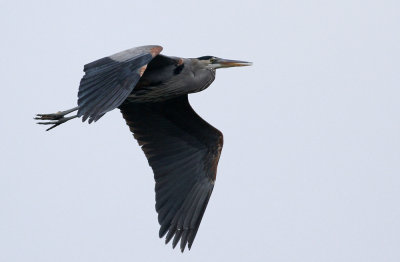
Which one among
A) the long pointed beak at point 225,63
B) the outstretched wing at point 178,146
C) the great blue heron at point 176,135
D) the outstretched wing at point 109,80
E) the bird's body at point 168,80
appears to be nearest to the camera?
the outstretched wing at point 109,80

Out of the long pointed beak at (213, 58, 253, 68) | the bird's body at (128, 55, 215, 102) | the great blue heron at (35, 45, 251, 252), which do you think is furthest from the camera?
the long pointed beak at (213, 58, 253, 68)

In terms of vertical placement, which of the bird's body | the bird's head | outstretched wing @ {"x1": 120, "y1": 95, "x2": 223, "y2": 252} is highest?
the bird's head

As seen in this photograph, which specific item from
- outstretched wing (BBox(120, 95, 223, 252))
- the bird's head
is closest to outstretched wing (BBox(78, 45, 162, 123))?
the bird's head

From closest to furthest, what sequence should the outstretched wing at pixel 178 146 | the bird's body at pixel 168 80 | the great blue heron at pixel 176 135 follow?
the bird's body at pixel 168 80 < the great blue heron at pixel 176 135 < the outstretched wing at pixel 178 146

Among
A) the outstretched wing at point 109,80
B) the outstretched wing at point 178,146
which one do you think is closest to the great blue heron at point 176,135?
the outstretched wing at point 178,146

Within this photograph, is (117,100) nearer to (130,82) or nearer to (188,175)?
(130,82)

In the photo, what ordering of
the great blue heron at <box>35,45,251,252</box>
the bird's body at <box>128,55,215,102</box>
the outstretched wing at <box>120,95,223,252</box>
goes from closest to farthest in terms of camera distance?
the bird's body at <box>128,55,215,102</box> < the great blue heron at <box>35,45,251,252</box> < the outstretched wing at <box>120,95,223,252</box>

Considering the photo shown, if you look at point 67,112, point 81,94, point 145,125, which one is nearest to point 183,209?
point 145,125

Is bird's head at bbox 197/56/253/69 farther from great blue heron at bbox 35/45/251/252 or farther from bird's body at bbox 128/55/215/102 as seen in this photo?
bird's body at bbox 128/55/215/102

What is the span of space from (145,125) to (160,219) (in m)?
1.21

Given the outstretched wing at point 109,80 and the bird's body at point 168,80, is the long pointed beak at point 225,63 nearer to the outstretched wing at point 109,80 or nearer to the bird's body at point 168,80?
the bird's body at point 168,80

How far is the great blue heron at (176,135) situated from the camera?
10.7 m

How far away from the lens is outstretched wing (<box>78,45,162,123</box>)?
8898 mm

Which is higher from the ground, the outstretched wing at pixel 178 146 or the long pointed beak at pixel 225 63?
the long pointed beak at pixel 225 63
